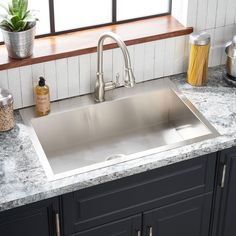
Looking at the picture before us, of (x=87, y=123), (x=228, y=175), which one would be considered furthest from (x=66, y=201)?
(x=228, y=175)

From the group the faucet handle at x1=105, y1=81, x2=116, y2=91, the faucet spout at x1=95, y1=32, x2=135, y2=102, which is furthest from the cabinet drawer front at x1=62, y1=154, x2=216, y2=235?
the faucet handle at x1=105, y1=81, x2=116, y2=91

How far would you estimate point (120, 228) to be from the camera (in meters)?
2.53

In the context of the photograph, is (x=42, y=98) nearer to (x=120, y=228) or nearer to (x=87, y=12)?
(x=87, y=12)

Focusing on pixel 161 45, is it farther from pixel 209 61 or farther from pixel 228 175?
pixel 228 175

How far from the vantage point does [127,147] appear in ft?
9.16

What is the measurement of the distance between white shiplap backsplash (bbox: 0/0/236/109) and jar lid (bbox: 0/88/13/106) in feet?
0.34

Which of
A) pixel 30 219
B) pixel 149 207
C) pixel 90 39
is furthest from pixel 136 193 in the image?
pixel 90 39

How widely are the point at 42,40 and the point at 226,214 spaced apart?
1.18m

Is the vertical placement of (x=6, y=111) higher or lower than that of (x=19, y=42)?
lower

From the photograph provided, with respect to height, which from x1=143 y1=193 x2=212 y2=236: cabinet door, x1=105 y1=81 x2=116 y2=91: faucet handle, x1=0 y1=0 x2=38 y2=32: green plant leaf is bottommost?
x1=143 y1=193 x2=212 y2=236: cabinet door

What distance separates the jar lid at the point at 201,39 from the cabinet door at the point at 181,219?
0.70 meters

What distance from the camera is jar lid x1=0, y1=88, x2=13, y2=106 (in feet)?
8.10

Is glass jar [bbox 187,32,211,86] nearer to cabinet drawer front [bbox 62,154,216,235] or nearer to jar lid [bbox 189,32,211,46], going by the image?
jar lid [bbox 189,32,211,46]

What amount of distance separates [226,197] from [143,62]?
75 cm
